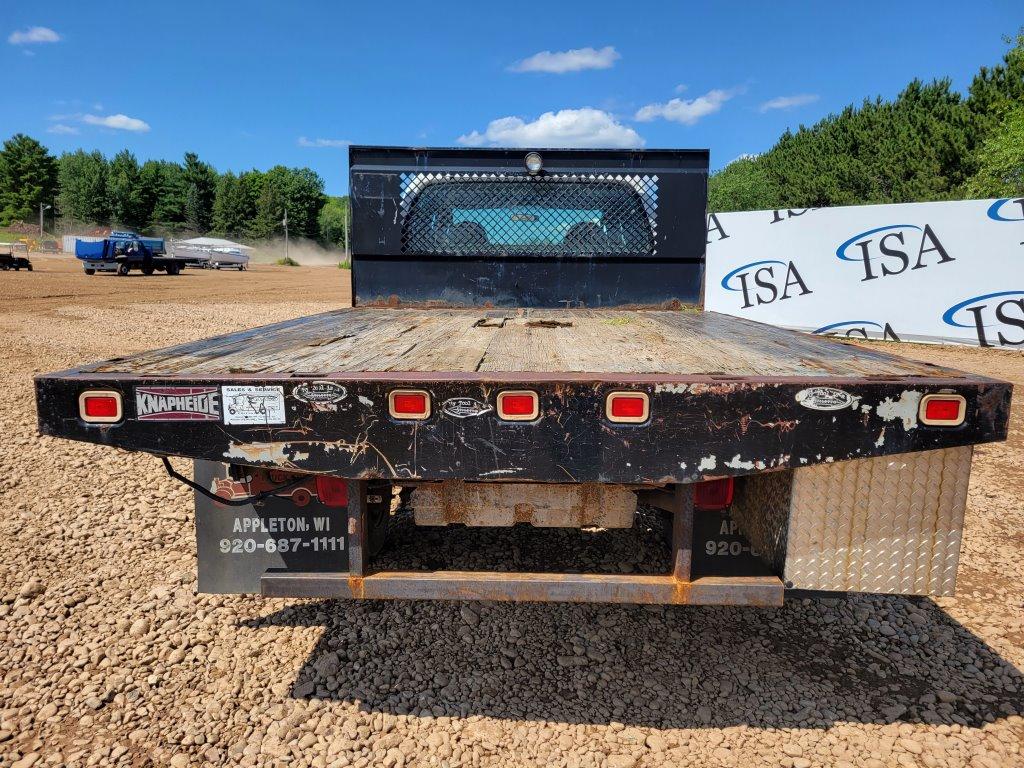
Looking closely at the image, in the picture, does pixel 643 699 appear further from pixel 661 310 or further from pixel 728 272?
pixel 728 272

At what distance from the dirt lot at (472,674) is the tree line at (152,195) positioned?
257ft

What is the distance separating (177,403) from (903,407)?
6.39ft

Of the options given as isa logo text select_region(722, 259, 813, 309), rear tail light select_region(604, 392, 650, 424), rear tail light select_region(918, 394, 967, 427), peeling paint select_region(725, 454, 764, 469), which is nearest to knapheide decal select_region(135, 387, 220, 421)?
rear tail light select_region(604, 392, 650, 424)

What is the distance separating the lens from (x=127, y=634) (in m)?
2.96

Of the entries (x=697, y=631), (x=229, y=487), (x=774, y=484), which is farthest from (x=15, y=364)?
(x=774, y=484)

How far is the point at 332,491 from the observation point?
96.0 inches

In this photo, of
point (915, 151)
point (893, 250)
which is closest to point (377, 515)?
point (893, 250)

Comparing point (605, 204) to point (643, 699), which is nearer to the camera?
point (643, 699)

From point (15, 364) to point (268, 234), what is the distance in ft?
248

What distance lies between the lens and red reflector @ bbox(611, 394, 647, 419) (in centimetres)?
183

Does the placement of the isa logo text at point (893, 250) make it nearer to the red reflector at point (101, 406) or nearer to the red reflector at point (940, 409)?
the red reflector at point (940, 409)

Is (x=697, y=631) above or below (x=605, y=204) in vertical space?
below

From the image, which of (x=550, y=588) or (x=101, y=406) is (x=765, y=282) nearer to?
(x=550, y=588)

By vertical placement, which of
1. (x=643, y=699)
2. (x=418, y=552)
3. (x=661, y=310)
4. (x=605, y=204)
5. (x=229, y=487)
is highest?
(x=605, y=204)
